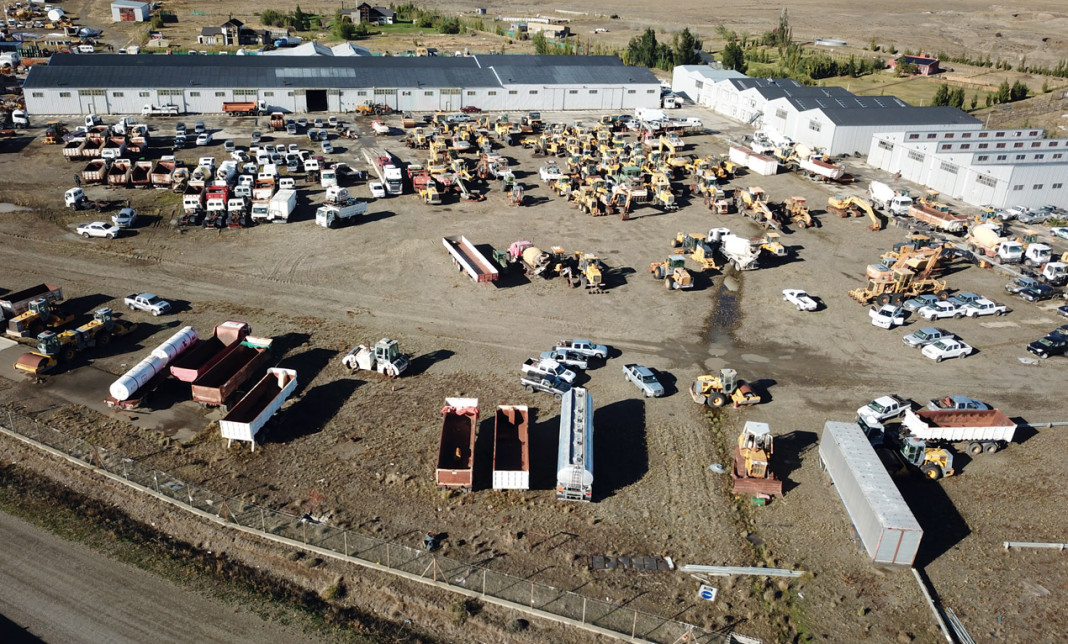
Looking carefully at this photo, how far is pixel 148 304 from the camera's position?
149 feet

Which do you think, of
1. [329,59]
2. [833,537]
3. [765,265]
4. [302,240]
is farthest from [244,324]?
[329,59]

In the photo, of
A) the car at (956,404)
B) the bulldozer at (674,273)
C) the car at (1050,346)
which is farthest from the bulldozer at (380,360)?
the car at (1050,346)

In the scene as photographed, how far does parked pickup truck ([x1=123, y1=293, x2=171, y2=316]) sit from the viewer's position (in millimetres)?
45312

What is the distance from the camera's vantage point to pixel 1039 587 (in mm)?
27344

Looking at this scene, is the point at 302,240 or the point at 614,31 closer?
the point at 302,240

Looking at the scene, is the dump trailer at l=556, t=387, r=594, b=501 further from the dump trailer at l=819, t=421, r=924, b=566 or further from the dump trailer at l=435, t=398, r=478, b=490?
the dump trailer at l=819, t=421, r=924, b=566

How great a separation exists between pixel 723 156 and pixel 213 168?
5376cm

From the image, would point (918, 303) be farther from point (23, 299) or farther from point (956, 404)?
point (23, 299)

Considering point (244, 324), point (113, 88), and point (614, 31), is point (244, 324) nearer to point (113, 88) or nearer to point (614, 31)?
point (113, 88)

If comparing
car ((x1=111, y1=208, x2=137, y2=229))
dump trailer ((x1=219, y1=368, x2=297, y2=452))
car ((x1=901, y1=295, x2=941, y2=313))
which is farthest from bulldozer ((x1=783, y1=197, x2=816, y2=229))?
car ((x1=111, y1=208, x2=137, y2=229))

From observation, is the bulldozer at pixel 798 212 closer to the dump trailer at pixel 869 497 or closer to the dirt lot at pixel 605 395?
the dirt lot at pixel 605 395

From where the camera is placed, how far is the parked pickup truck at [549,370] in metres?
38.6

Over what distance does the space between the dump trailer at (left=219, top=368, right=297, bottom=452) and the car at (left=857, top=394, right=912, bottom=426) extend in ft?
92.7

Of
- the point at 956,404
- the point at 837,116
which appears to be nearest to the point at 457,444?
the point at 956,404
